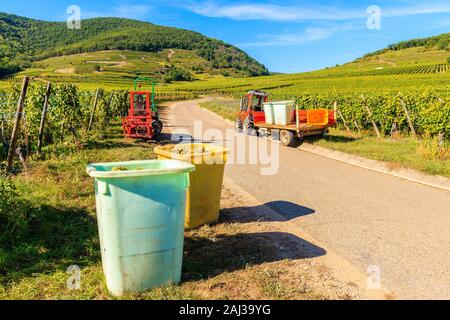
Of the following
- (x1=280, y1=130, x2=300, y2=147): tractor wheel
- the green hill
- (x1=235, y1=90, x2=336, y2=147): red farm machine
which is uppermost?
the green hill

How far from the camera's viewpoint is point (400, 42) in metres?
138

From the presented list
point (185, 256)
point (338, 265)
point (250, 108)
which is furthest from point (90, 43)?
point (338, 265)

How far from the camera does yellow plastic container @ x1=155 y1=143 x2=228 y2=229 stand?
540 centimetres

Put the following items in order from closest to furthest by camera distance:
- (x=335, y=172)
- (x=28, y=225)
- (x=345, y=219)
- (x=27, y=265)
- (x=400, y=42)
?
(x=27, y=265), (x=28, y=225), (x=345, y=219), (x=335, y=172), (x=400, y=42)

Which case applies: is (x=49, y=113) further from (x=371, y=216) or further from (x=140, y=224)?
(x=371, y=216)

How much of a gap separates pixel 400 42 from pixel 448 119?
145 meters

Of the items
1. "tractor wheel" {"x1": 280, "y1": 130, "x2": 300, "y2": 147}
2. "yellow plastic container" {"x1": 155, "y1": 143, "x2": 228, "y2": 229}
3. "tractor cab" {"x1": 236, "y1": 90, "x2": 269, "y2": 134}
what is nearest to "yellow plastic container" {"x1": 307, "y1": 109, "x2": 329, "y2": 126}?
"tractor wheel" {"x1": 280, "y1": 130, "x2": 300, "y2": 147}

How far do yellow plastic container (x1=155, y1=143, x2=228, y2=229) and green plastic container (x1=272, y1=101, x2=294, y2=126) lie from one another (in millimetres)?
9340

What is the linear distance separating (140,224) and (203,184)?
2141mm

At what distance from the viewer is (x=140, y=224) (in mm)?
3445

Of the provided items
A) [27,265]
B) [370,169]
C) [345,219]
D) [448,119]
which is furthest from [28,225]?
[448,119]

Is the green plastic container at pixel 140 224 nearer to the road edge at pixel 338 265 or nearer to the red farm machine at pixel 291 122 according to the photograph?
the road edge at pixel 338 265

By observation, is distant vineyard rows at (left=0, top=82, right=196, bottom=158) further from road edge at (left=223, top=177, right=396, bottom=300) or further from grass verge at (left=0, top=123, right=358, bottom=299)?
road edge at (left=223, top=177, right=396, bottom=300)
